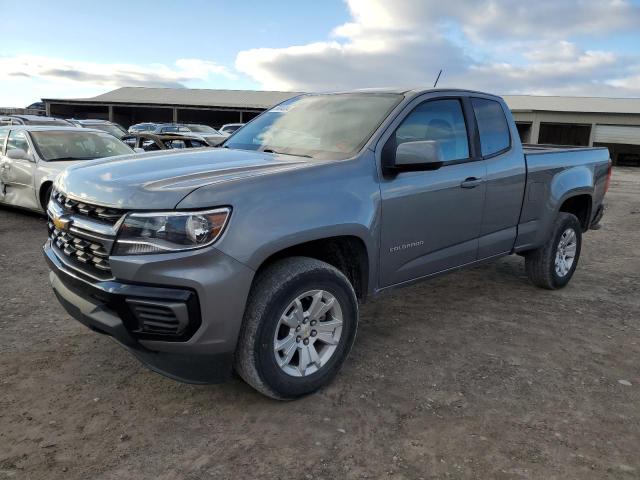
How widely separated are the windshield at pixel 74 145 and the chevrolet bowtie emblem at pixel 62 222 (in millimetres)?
5241

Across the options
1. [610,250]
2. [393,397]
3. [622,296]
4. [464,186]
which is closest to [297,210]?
[393,397]

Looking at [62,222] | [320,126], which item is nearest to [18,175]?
[62,222]

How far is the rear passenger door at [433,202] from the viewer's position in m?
3.54

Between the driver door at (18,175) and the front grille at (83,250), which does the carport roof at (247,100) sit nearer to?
the driver door at (18,175)

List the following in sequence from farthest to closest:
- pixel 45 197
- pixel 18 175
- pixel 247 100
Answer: pixel 247 100
pixel 18 175
pixel 45 197

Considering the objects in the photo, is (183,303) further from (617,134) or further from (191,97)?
(191,97)

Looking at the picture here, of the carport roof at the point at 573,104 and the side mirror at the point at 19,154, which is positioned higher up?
the carport roof at the point at 573,104

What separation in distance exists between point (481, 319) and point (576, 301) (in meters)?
1.26

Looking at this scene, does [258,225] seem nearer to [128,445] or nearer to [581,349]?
[128,445]

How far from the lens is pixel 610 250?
25.2ft

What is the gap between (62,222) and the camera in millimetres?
3076

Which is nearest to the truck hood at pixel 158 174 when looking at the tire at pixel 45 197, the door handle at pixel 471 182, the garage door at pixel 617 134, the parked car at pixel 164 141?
the door handle at pixel 471 182

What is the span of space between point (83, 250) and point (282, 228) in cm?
110

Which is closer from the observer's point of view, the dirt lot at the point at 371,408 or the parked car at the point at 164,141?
the dirt lot at the point at 371,408
